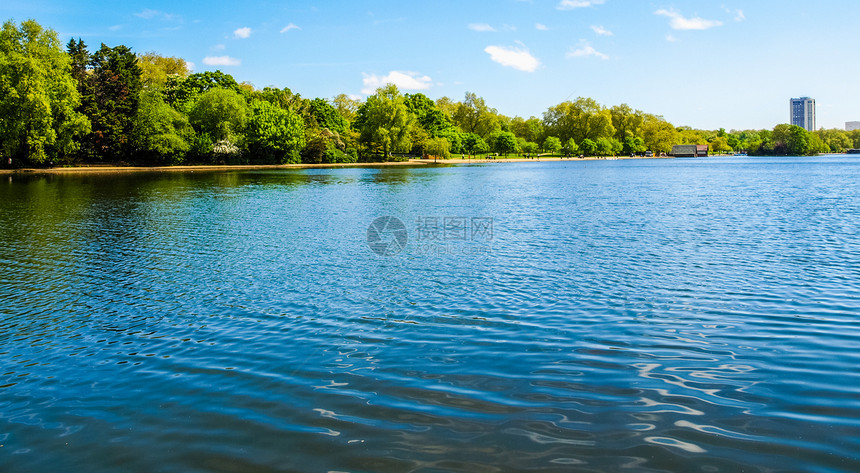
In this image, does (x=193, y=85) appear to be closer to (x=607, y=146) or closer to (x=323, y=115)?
(x=323, y=115)

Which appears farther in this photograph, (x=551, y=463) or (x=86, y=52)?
(x=86, y=52)

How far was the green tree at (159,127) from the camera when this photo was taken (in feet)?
251

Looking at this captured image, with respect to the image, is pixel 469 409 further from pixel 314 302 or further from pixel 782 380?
pixel 314 302

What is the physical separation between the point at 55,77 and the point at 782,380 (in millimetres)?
77519

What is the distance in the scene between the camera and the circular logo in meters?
19.3

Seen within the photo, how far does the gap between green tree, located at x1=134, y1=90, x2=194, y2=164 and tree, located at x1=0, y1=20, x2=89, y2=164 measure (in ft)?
28.7

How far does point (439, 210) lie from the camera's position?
32844 mm

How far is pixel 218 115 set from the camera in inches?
3282

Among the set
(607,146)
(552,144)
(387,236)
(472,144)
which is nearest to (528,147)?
(552,144)

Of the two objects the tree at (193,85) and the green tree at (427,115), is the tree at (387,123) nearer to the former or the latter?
the green tree at (427,115)

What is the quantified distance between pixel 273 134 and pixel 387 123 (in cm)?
2573

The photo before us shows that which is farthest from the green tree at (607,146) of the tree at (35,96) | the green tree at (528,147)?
the tree at (35,96)

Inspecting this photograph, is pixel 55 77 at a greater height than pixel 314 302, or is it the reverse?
pixel 55 77

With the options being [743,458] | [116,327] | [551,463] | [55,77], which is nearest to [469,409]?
[551,463]
